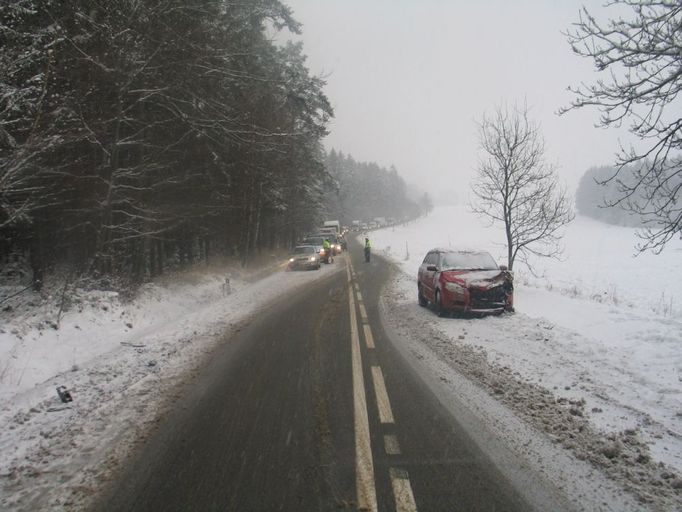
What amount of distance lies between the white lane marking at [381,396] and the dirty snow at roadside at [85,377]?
2.79 meters

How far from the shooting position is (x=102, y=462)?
148 inches

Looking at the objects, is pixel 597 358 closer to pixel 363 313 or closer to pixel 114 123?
pixel 363 313

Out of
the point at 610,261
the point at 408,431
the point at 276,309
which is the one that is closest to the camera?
the point at 408,431

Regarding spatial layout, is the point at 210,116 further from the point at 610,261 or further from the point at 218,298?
the point at 610,261

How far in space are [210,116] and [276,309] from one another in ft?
19.8

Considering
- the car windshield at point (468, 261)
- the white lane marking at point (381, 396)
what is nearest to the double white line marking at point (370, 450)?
the white lane marking at point (381, 396)

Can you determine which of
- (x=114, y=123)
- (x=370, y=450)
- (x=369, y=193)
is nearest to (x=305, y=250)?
(x=114, y=123)

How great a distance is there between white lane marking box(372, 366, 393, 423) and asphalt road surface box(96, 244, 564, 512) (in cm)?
1

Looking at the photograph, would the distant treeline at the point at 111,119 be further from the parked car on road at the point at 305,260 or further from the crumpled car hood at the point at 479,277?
the parked car on road at the point at 305,260

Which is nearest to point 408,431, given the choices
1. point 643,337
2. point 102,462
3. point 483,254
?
point 102,462

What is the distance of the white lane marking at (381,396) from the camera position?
4559 mm

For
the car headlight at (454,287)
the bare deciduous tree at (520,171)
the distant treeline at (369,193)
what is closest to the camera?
the car headlight at (454,287)

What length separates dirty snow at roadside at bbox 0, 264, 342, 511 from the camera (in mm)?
3631

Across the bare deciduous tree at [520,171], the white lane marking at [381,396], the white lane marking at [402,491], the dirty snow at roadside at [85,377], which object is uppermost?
the bare deciduous tree at [520,171]
